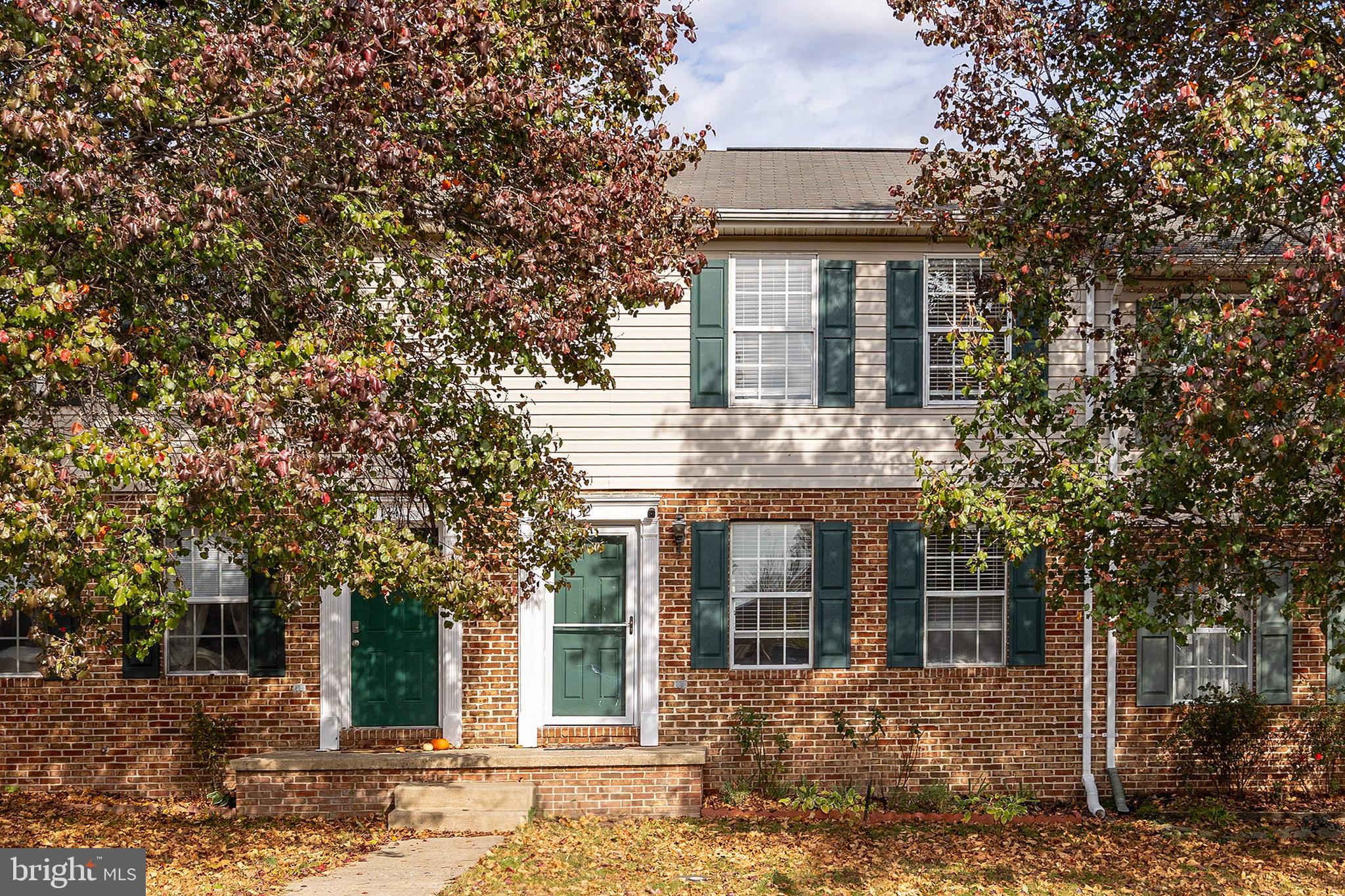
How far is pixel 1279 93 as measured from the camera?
20.6ft

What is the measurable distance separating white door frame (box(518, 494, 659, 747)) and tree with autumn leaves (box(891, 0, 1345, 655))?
3255 millimetres

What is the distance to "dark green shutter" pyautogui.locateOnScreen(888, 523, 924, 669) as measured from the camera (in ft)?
32.1

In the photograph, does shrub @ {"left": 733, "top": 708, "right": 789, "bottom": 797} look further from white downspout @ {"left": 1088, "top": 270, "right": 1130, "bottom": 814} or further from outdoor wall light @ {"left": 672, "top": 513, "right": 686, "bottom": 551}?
white downspout @ {"left": 1088, "top": 270, "right": 1130, "bottom": 814}

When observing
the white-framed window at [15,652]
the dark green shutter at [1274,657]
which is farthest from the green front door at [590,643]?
the dark green shutter at [1274,657]

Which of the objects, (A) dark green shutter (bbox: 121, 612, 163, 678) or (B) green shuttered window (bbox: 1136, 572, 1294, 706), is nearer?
(A) dark green shutter (bbox: 121, 612, 163, 678)

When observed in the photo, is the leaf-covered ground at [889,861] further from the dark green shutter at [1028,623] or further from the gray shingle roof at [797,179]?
the gray shingle roof at [797,179]

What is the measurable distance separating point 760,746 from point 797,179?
590cm

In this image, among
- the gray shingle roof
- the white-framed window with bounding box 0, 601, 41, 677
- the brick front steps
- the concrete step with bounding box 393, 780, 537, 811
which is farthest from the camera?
the gray shingle roof

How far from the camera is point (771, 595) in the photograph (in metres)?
9.86

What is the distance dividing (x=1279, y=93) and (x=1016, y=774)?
6.22 metres

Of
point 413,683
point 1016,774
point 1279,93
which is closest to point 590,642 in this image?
point 413,683

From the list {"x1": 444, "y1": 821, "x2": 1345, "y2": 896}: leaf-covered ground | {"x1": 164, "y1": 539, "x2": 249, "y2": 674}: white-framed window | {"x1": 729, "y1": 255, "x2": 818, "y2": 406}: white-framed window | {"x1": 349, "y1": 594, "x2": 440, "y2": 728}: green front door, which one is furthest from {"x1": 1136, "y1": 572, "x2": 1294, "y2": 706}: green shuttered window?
{"x1": 164, "y1": 539, "x2": 249, "y2": 674}: white-framed window

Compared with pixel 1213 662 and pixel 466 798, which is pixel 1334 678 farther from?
pixel 466 798

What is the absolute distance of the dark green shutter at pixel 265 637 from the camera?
956 centimetres
